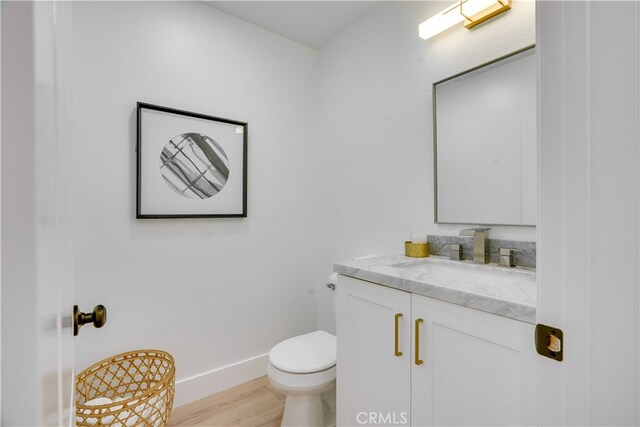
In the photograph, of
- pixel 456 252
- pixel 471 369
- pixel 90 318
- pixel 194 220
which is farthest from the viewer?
pixel 194 220

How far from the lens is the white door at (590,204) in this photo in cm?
47

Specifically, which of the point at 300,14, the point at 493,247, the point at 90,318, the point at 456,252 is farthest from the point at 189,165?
the point at 493,247

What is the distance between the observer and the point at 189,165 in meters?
1.88

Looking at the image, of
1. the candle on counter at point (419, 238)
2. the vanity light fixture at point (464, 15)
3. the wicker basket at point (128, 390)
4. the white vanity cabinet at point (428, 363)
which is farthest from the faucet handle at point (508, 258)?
the wicker basket at point (128, 390)

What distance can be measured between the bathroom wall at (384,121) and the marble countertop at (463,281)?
0.69 feet

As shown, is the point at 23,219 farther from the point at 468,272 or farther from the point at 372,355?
the point at 468,272

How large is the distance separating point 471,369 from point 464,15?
1.48 meters

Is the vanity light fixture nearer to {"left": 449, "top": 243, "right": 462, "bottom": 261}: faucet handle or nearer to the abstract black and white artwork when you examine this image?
{"left": 449, "top": 243, "right": 462, "bottom": 261}: faucet handle

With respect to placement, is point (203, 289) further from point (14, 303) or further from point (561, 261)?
point (561, 261)

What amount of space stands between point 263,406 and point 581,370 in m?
1.77

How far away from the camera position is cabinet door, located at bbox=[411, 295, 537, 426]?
0.80 metres

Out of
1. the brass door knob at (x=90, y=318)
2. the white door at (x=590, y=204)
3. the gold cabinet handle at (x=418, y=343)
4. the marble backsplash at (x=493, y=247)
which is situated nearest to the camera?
the white door at (x=590, y=204)

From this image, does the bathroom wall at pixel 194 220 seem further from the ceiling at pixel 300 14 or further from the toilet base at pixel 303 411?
the toilet base at pixel 303 411

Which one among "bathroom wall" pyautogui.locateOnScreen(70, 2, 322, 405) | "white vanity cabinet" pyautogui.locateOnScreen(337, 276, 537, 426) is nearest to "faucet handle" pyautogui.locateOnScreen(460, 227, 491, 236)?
"white vanity cabinet" pyautogui.locateOnScreen(337, 276, 537, 426)
